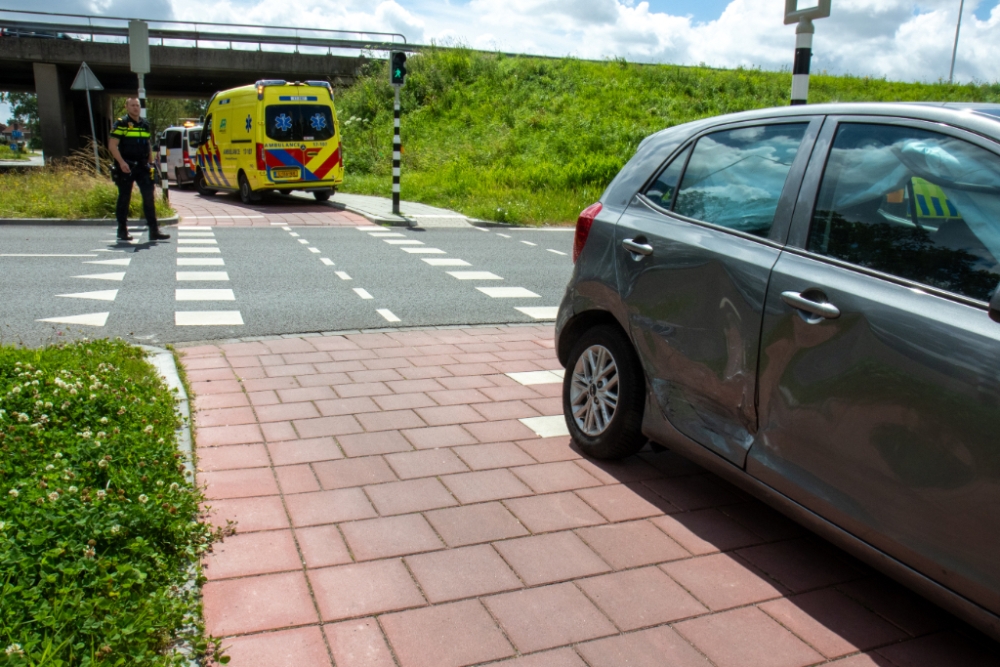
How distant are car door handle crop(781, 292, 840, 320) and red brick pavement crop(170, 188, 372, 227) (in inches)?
534

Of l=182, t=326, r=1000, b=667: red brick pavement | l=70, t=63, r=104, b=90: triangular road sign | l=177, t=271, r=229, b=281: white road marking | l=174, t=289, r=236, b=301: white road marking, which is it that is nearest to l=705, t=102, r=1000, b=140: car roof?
l=182, t=326, r=1000, b=667: red brick pavement

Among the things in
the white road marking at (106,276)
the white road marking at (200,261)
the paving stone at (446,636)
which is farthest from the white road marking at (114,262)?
the paving stone at (446,636)

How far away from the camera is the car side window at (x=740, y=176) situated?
334 centimetres

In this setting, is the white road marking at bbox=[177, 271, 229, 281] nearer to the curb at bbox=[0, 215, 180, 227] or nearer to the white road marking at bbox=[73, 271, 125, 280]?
the white road marking at bbox=[73, 271, 125, 280]

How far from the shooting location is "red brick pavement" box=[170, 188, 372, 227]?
16.0 metres

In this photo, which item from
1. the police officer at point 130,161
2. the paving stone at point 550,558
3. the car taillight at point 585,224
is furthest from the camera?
the police officer at point 130,161

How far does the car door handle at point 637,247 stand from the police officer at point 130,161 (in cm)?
969

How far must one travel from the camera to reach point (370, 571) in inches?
123

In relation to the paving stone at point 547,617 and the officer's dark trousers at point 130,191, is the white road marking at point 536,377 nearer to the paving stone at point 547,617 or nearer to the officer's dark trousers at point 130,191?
the paving stone at point 547,617

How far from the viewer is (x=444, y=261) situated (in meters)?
11.5

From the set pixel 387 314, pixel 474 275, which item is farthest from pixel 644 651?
pixel 474 275

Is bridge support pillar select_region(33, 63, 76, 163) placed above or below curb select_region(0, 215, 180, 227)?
above

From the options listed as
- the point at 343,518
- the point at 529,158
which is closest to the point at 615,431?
the point at 343,518

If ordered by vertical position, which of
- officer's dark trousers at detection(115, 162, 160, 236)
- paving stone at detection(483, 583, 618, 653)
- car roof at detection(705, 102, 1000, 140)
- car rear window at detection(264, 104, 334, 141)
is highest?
car rear window at detection(264, 104, 334, 141)
